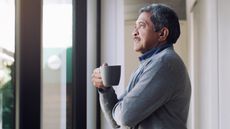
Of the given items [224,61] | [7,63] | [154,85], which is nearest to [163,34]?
[154,85]

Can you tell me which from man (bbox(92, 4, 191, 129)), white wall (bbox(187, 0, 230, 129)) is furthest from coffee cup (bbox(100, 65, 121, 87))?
white wall (bbox(187, 0, 230, 129))

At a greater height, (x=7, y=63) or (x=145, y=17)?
(x=145, y=17)

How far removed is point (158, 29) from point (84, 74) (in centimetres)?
115

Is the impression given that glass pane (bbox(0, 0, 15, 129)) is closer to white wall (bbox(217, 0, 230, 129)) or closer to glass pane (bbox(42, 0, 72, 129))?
glass pane (bbox(42, 0, 72, 129))

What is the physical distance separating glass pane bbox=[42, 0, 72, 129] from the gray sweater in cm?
68

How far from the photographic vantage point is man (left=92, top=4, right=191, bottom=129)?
1272mm

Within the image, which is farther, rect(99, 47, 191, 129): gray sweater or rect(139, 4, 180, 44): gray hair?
rect(139, 4, 180, 44): gray hair

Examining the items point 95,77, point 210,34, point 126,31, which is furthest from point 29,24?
point 126,31

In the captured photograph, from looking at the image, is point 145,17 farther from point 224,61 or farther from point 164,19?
point 224,61

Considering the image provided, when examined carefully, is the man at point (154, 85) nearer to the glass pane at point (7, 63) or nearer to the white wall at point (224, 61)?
the glass pane at point (7, 63)

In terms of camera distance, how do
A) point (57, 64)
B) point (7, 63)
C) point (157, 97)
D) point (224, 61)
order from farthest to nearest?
point (224, 61) → point (57, 64) → point (7, 63) → point (157, 97)

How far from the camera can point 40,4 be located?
5.31 ft

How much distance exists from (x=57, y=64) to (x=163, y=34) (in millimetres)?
980

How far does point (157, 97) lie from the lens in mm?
1271
